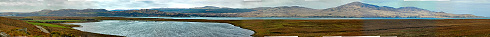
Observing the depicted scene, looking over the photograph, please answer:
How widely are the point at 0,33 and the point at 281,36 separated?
2179 cm

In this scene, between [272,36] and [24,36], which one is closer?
[24,36]

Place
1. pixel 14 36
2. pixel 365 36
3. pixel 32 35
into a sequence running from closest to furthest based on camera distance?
1. pixel 14 36
2. pixel 32 35
3. pixel 365 36

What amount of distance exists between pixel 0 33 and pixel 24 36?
1.16 m

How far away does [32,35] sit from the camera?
17859 mm

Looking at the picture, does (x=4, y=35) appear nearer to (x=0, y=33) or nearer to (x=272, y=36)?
(x=0, y=33)

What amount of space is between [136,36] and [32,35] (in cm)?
1364

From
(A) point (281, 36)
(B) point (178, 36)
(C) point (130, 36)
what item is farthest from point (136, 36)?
(A) point (281, 36)

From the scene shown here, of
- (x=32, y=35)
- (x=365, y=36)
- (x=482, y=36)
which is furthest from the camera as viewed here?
(x=365, y=36)

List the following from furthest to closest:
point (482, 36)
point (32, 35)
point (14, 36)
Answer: point (482, 36) < point (32, 35) < point (14, 36)

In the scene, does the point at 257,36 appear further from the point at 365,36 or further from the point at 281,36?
the point at 365,36

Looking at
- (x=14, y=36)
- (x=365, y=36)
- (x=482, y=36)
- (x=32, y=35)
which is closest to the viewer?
(x=14, y=36)

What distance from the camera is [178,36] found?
3200cm

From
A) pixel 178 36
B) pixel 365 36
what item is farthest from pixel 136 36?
pixel 365 36

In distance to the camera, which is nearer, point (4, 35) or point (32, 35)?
point (4, 35)
